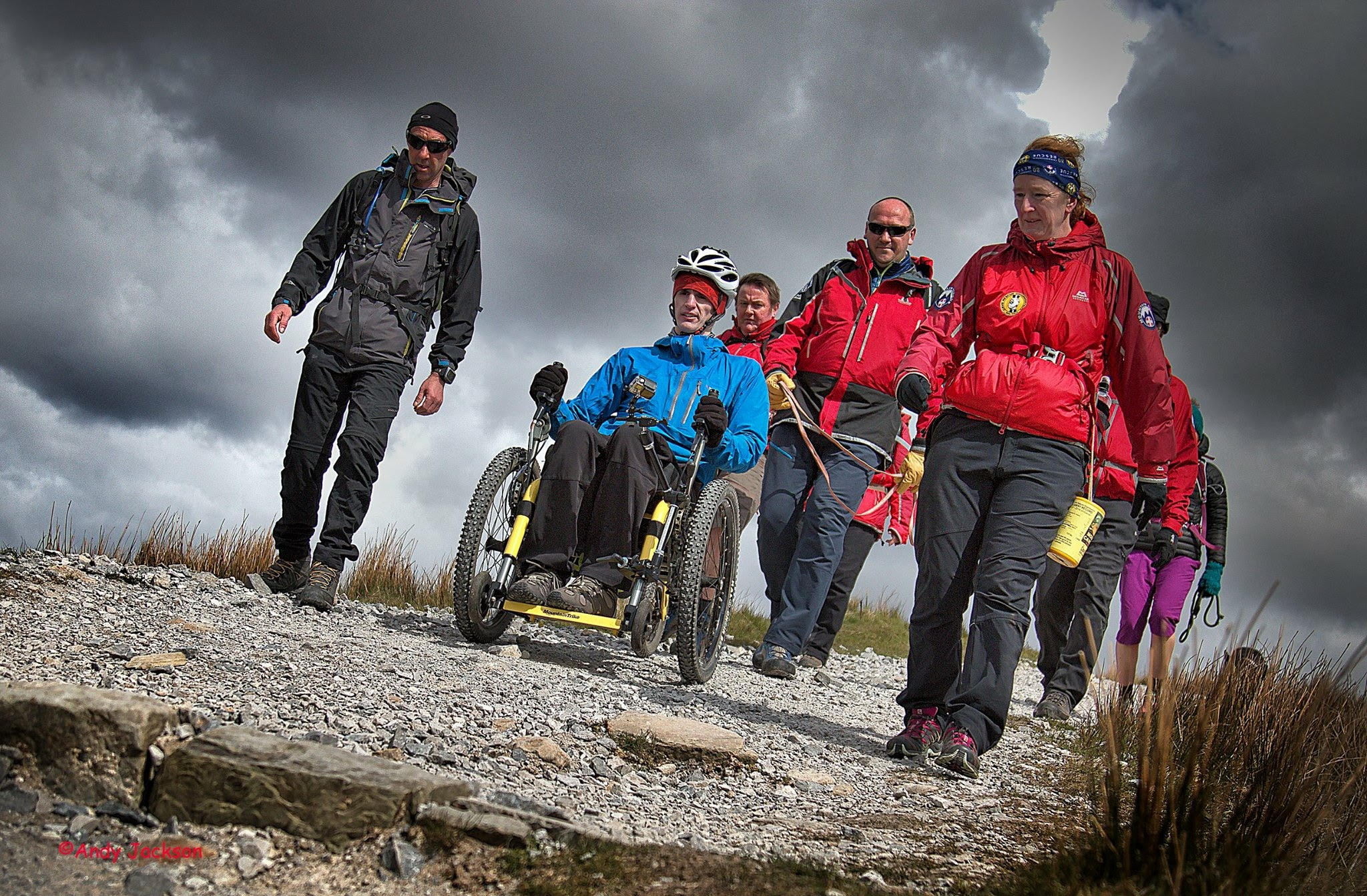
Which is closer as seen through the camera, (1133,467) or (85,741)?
(85,741)

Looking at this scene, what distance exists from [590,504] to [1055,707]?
298 cm

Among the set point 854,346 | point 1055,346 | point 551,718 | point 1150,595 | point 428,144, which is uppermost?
point 428,144

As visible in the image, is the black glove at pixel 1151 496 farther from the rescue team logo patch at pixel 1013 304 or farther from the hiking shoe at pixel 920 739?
the hiking shoe at pixel 920 739

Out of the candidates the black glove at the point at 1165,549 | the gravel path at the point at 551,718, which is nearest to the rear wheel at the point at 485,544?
the gravel path at the point at 551,718

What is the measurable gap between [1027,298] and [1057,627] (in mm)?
2903

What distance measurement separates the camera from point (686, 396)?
5.03 metres

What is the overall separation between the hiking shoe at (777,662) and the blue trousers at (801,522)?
3 cm

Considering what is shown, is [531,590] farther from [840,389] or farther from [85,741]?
[840,389]

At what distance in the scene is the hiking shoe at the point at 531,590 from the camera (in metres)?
4.27

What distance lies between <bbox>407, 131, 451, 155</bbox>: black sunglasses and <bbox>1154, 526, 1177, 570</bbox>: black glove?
479cm

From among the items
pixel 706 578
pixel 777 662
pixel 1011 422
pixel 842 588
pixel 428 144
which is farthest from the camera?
pixel 842 588

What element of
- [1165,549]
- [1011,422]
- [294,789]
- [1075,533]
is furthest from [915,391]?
[1165,549]

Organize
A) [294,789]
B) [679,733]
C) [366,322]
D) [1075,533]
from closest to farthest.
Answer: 1. [294,789]
2. [679,733]
3. [1075,533]
4. [366,322]

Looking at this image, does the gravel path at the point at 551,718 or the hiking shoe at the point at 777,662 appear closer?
the gravel path at the point at 551,718
